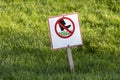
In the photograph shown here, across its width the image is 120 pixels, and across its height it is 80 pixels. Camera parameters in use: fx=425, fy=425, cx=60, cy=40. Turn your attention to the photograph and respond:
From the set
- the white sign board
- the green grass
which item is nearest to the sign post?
the white sign board

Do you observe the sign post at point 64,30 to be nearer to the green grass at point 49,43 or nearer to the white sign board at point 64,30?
the white sign board at point 64,30

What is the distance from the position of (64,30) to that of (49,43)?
1.18 metres

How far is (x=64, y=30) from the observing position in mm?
5426

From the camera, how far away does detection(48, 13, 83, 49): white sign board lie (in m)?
5.39

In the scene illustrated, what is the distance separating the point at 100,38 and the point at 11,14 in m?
1.71

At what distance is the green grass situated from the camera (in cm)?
554

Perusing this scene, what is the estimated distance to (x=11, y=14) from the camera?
7.52 m

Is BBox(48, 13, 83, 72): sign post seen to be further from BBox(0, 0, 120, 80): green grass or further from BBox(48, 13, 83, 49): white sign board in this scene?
BBox(0, 0, 120, 80): green grass

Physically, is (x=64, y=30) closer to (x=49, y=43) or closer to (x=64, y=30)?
(x=64, y=30)

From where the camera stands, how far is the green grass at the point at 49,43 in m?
5.54

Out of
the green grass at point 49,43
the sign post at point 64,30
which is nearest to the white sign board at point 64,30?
the sign post at point 64,30

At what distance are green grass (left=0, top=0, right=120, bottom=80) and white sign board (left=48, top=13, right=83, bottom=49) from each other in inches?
15.7

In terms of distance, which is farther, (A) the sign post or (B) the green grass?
(B) the green grass

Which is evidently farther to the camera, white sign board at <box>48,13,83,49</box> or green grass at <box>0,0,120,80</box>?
green grass at <box>0,0,120,80</box>
